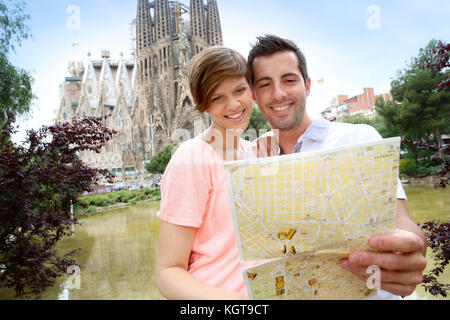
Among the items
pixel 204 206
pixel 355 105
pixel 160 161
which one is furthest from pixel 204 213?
pixel 355 105

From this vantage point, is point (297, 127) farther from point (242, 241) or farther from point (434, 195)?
point (434, 195)

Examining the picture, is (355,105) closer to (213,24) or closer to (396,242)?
(213,24)

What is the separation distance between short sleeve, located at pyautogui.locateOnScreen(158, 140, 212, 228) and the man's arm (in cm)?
Result: 32

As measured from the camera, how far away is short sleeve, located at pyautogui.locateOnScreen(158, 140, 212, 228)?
672mm

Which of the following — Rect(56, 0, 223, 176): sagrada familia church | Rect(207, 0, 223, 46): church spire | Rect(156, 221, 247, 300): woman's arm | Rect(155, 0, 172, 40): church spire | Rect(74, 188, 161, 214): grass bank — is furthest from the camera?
Rect(207, 0, 223, 46): church spire

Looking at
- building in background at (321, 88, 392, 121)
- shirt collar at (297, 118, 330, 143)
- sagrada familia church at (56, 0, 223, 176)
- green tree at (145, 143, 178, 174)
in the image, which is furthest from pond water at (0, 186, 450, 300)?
sagrada familia church at (56, 0, 223, 176)

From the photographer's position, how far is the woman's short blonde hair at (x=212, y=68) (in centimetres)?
73

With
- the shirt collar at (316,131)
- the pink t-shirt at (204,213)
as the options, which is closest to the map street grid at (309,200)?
the pink t-shirt at (204,213)

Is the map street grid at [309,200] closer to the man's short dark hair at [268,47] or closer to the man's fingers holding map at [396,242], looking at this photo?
the man's fingers holding map at [396,242]

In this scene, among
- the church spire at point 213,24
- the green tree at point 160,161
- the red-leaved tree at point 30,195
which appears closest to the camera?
the red-leaved tree at point 30,195

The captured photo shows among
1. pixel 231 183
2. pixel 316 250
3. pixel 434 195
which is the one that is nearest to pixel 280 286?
pixel 316 250

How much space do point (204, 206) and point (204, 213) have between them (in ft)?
0.09

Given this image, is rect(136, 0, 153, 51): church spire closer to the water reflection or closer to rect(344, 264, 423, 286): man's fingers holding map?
the water reflection
